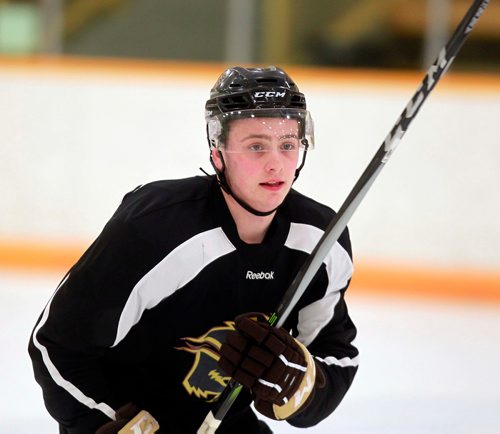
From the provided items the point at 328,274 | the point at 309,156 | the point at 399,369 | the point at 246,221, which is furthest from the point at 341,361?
the point at 309,156

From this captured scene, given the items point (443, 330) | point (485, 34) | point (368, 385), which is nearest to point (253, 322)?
point (368, 385)

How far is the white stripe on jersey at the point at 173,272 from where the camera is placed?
209cm

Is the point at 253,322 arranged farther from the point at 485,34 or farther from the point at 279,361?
the point at 485,34

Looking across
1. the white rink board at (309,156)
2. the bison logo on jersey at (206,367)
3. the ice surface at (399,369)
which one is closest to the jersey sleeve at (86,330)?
the bison logo on jersey at (206,367)

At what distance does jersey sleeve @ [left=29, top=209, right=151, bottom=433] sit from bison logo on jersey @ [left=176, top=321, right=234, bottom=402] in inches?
7.5

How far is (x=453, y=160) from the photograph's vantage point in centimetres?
531

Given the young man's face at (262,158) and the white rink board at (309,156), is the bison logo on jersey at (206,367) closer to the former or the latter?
the young man's face at (262,158)

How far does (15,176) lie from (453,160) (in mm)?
2479

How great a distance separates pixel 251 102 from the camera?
2.13 m

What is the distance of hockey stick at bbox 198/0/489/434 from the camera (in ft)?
6.33

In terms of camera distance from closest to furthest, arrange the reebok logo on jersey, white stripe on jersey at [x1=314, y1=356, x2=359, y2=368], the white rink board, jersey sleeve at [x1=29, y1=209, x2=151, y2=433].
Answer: jersey sleeve at [x1=29, y1=209, x2=151, y2=433], the reebok logo on jersey, white stripe on jersey at [x1=314, y1=356, x2=359, y2=368], the white rink board

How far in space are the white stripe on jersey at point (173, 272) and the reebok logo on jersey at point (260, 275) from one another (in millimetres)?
75

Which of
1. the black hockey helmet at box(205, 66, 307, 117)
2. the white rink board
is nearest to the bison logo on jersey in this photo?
the black hockey helmet at box(205, 66, 307, 117)

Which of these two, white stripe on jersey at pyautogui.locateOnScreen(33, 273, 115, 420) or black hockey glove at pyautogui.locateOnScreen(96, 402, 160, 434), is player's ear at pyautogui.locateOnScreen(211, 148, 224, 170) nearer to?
white stripe on jersey at pyautogui.locateOnScreen(33, 273, 115, 420)
